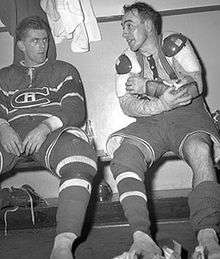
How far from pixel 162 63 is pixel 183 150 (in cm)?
51

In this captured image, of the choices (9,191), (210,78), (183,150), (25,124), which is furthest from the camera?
(210,78)

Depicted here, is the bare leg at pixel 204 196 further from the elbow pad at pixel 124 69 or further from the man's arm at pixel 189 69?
the elbow pad at pixel 124 69

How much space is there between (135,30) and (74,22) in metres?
0.72

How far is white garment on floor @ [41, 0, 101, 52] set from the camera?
94.7 inches

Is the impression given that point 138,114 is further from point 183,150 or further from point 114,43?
point 114,43

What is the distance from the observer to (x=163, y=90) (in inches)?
66.0

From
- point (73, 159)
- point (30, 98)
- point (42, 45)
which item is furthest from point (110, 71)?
point (73, 159)

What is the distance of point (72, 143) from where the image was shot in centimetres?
152

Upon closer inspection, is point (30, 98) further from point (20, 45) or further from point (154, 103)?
point (154, 103)

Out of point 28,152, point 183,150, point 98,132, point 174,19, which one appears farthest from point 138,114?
point 174,19

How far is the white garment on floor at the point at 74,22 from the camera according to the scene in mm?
2404

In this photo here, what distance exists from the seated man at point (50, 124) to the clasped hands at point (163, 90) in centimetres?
28

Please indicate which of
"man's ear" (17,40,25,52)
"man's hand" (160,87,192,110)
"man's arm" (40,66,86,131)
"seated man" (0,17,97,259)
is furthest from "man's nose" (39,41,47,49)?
"man's hand" (160,87,192,110)

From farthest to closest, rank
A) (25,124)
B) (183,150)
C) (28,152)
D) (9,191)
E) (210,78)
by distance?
1. (210,78)
2. (9,191)
3. (25,124)
4. (28,152)
5. (183,150)
